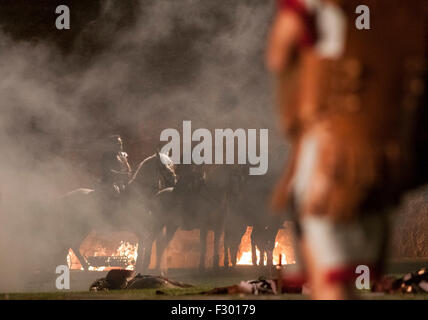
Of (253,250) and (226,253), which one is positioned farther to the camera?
(253,250)

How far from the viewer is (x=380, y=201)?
99cm

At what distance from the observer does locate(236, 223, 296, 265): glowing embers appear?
37.4 ft

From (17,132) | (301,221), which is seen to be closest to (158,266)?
(17,132)

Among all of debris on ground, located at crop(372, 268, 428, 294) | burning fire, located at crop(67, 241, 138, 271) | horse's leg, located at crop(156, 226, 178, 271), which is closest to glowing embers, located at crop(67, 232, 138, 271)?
burning fire, located at crop(67, 241, 138, 271)

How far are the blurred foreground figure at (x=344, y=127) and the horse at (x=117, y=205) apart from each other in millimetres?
8815

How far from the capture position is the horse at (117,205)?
9562mm

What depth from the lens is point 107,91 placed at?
1018 cm

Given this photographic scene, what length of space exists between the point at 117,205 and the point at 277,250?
348 cm

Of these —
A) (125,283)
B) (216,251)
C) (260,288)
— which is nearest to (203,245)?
(216,251)

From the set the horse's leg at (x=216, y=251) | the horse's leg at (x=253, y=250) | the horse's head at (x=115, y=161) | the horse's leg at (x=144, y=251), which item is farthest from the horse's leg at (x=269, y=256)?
the horse's head at (x=115, y=161)

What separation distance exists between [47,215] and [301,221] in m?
8.93

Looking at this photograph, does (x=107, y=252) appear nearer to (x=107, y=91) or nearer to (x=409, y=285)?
(x=107, y=91)

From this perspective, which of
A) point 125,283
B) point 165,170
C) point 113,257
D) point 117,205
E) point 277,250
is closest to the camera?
point 125,283

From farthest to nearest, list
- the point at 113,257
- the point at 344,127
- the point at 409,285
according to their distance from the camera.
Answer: the point at 113,257 < the point at 409,285 < the point at 344,127
